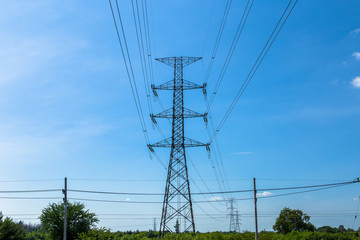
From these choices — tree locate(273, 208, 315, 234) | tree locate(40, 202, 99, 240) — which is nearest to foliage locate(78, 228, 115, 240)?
tree locate(40, 202, 99, 240)

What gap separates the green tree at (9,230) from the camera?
52.9 m

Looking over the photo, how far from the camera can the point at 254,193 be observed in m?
34.2

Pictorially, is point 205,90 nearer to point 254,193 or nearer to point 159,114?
point 159,114

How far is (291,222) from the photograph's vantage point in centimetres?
9131

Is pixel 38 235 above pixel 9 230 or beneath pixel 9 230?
beneath

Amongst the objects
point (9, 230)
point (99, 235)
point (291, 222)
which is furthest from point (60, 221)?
point (291, 222)

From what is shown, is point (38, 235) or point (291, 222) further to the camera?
point (38, 235)

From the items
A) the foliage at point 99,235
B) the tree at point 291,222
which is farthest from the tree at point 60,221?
the tree at point 291,222

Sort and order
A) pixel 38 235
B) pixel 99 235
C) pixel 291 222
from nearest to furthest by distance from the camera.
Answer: pixel 99 235 < pixel 291 222 < pixel 38 235

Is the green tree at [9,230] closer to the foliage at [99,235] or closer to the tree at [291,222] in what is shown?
the foliage at [99,235]

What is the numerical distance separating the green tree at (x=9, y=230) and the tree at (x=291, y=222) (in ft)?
226

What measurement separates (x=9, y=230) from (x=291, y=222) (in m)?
72.4

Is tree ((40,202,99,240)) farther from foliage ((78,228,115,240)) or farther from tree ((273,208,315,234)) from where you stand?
tree ((273,208,315,234))

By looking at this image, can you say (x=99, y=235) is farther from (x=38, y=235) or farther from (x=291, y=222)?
(x=38, y=235)
